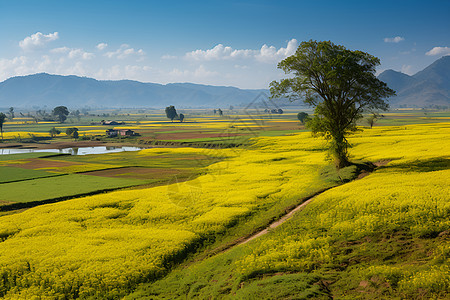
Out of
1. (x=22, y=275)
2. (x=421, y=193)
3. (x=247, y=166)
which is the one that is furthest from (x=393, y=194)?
(x=247, y=166)

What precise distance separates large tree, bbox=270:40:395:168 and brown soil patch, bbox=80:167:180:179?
26360 millimetres

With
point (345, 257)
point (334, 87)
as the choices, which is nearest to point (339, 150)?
point (334, 87)

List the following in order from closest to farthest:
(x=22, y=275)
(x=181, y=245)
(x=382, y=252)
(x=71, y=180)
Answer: (x=382, y=252) → (x=22, y=275) → (x=181, y=245) → (x=71, y=180)

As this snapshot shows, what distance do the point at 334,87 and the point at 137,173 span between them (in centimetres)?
3811

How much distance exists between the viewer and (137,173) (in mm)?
57656

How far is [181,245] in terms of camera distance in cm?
2300

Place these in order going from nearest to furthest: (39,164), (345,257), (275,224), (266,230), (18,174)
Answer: (345,257) < (266,230) < (275,224) < (18,174) < (39,164)

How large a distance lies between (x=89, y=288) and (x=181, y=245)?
6930mm

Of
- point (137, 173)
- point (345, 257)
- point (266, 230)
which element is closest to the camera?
point (345, 257)

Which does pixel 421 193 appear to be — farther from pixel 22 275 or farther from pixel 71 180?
pixel 71 180

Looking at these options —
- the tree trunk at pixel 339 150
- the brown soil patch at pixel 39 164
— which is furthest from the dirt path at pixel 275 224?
the brown soil patch at pixel 39 164

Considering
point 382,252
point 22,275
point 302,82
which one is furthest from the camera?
point 302,82

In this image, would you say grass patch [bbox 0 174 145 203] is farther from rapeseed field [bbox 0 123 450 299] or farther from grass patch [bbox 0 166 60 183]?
rapeseed field [bbox 0 123 450 299]

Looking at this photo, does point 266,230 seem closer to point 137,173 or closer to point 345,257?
point 345,257
